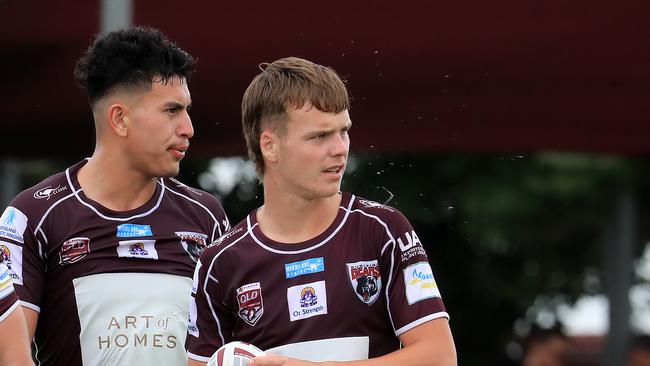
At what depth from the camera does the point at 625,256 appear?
1448cm

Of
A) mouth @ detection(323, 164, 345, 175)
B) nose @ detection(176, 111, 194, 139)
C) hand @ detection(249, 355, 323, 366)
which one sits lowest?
hand @ detection(249, 355, 323, 366)

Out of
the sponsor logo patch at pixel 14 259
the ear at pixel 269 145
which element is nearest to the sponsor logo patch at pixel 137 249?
the sponsor logo patch at pixel 14 259

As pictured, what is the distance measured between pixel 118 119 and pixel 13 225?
1.95 ft

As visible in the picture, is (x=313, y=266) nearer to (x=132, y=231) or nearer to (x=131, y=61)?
(x=132, y=231)

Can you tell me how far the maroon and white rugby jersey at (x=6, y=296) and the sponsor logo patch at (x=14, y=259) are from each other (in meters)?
0.36

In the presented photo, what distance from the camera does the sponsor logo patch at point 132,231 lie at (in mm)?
5211

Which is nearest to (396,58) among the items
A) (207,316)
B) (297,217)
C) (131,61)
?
(131,61)

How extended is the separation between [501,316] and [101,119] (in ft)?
33.3

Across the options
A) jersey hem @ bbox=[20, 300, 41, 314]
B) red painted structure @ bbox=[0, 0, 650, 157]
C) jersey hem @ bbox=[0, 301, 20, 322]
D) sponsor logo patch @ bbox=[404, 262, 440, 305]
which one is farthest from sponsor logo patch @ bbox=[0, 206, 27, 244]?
red painted structure @ bbox=[0, 0, 650, 157]

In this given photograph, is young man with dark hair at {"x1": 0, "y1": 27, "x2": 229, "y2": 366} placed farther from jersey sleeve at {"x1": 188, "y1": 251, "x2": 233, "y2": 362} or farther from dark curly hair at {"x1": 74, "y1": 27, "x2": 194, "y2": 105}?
jersey sleeve at {"x1": 188, "y1": 251, "x2": 233, "y2": 362}

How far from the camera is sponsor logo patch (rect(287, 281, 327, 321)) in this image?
14.5 feet

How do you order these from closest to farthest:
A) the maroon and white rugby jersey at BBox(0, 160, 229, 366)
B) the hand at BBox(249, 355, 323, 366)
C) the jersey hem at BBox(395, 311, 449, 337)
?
the hand at BBox(249, 355, 323, 366)
the jersey hem at BBox(395, 311, 449, 337)
the maroon and white rugby jersey at BBox(0, 160, 229, 366)

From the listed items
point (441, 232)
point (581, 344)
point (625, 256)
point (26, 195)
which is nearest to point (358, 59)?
point (26, 195)

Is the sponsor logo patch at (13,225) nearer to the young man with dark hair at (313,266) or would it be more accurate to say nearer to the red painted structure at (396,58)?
the young man with dark hair at (313,266)
